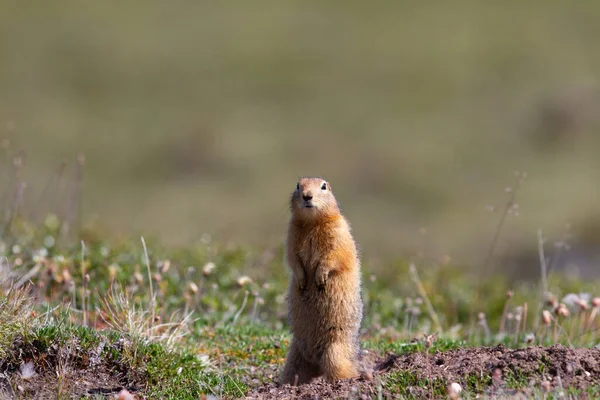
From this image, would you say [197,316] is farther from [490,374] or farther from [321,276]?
[490,374]

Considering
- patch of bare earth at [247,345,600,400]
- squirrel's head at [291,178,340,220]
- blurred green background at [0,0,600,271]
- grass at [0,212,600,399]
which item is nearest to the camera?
patch of bare earth at [247,345,600,400]

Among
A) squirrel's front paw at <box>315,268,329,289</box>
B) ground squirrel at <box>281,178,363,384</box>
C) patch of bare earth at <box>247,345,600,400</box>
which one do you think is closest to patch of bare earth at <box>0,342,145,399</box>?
patch of bare earth at <box>247,345,600,400</box>

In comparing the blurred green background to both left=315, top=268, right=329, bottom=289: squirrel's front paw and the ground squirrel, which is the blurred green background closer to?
the ground squirrel

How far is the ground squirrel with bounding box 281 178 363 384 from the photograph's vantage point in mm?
7723

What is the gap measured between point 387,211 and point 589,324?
60.4 ft

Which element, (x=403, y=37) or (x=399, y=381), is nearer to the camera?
(x=399, y=381)

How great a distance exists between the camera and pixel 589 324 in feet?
32.1

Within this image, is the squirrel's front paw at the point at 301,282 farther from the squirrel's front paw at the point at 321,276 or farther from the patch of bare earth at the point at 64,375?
the patch of bare earth at the point at 64,375

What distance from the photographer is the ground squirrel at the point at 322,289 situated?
7723 millimetres

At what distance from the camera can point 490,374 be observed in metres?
6.70

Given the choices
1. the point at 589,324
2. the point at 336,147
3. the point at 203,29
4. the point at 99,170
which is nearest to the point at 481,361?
the point at 589,324

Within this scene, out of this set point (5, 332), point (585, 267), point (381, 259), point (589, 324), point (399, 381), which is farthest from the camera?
point (585, 267)

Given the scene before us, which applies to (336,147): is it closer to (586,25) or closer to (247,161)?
(247,161)

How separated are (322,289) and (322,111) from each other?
28693 mm
